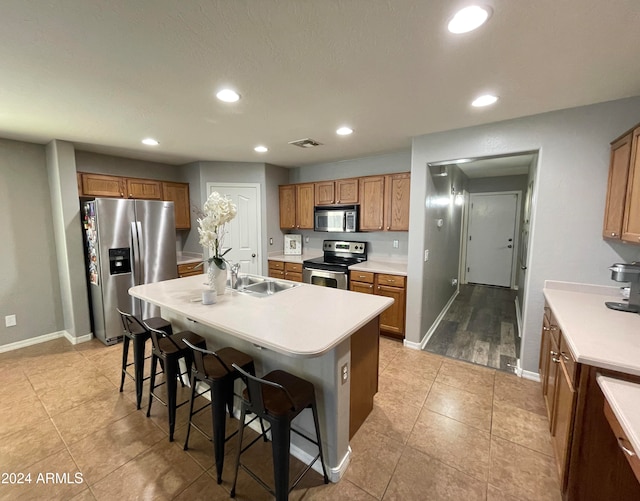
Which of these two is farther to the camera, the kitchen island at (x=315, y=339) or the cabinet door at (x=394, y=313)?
the cabinet door at (x=394, y=313)

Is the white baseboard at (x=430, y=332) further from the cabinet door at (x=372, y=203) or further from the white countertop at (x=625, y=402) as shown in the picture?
the white countertop at (x=625, y=402)

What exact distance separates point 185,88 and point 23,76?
936mm


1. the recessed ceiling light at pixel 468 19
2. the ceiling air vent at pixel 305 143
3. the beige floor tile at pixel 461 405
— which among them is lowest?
the beige floor tile at pixel 461 405

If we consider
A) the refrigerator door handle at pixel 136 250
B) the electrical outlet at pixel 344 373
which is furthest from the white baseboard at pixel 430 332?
the refrigerator door handle at pixel 136 250

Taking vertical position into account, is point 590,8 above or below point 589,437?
above

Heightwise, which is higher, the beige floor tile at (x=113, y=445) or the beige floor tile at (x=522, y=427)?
the beige floor tile at (x=522, y=427)

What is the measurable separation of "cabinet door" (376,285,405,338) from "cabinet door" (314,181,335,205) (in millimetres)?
1617

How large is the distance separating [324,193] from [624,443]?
387 cm

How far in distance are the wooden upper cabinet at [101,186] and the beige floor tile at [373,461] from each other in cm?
424

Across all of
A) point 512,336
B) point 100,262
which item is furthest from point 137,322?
point 512,336

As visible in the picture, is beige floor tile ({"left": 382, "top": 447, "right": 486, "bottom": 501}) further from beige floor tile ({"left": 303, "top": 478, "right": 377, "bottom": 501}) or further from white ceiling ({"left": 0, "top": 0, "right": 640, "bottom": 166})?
white ceiling ({"left": 0, "top": 0, "right": 640, "bottom": 166})

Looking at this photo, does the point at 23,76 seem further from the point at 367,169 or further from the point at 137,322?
the point at 367,169

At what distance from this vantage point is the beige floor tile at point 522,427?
1.88 m

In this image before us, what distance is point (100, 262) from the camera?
3.29m
